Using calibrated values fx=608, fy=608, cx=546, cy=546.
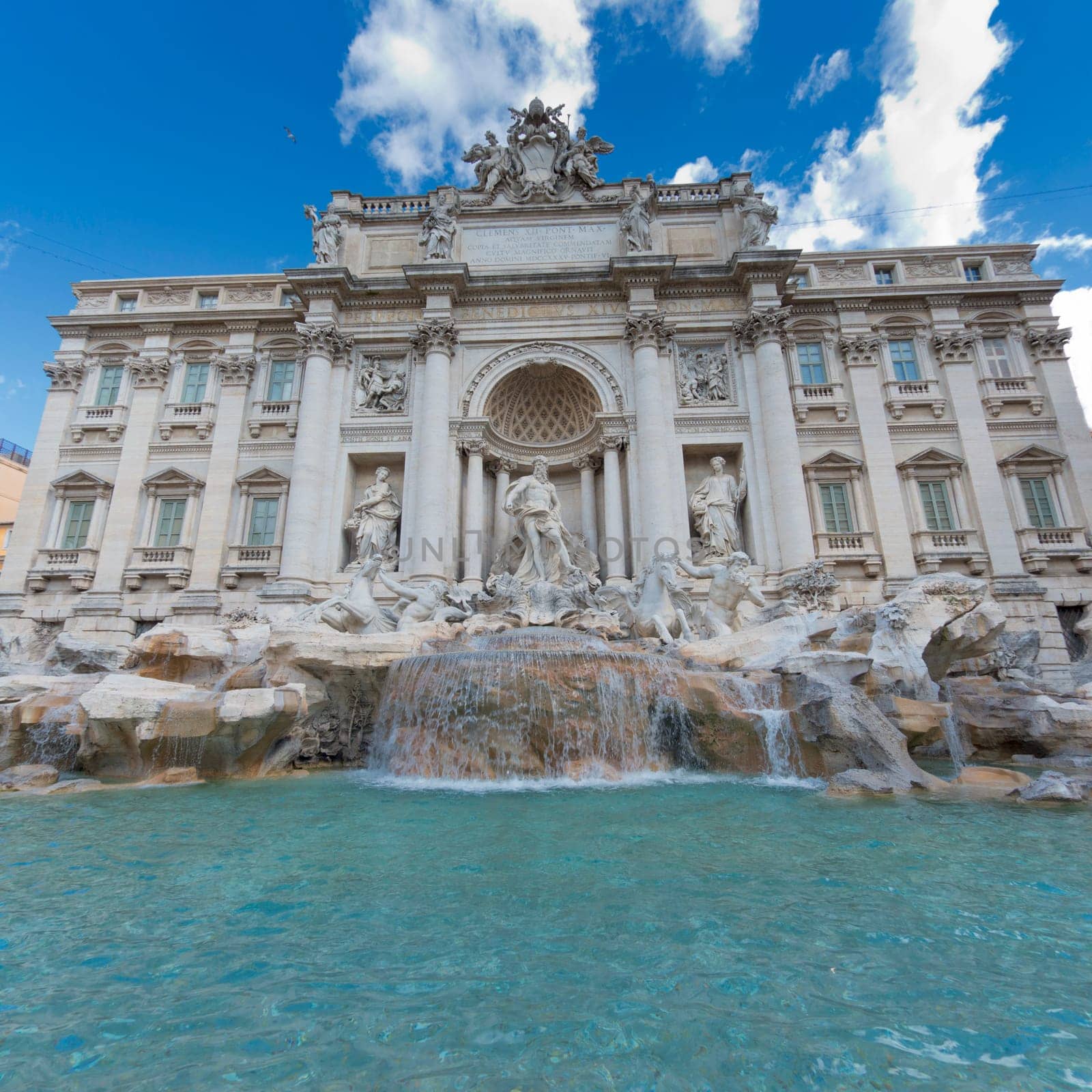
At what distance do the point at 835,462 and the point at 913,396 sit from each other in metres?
3.33

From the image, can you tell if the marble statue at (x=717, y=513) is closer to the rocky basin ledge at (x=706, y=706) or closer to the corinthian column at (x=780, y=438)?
the corinthian column at (x=780, y=438)

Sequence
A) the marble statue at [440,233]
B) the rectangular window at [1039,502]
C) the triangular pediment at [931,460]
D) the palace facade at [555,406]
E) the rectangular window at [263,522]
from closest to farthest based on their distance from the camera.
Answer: the palace facade at [555,406] < the rectangular window at [1039,502] < the triangular pediment at [931,460] < the rectangular window at [263,522] < the marble statue at [440,233]

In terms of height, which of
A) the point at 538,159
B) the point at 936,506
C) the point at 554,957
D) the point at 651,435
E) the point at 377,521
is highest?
the point at 538,159

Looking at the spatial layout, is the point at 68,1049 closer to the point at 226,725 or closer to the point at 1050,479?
the point at 226,725

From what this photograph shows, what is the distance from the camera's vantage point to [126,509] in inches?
701

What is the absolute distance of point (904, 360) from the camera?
18.6 m

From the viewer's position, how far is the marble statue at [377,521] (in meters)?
16.7

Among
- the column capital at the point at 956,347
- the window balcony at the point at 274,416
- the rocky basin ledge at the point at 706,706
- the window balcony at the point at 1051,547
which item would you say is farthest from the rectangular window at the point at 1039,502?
the window balcony at the point at 274,416

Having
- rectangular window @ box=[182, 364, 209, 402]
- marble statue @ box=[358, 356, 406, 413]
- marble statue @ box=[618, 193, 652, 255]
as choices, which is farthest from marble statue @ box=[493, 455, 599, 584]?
rectangular window @ box=[182, 364, 209, 402]

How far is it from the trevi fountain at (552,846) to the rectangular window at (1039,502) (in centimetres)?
444

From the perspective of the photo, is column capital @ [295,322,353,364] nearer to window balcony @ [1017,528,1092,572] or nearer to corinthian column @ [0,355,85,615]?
corinthian column @ [0,355,85,615]

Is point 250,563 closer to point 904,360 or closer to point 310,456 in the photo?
point 310,456

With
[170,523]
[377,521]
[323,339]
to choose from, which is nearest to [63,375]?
[170,523]

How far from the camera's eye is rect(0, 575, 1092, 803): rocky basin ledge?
703 cm
